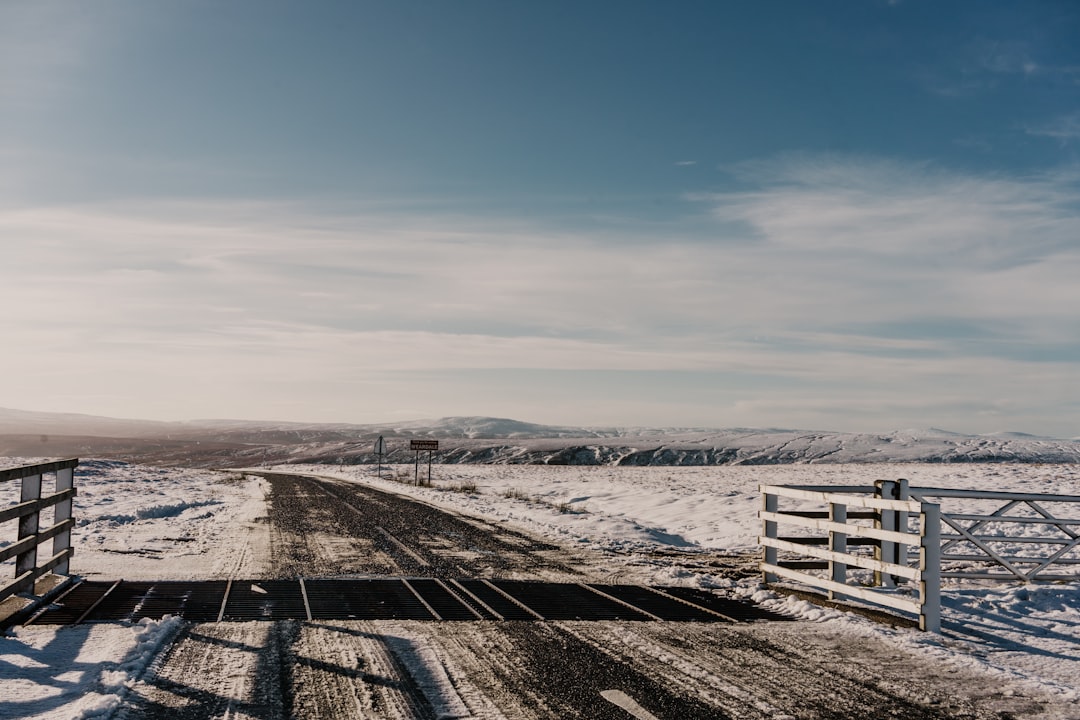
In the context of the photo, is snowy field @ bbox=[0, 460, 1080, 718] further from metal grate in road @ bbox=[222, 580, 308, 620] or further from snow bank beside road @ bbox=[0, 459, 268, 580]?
metal grate in road @ bbox=[222, 580, 308, 620]

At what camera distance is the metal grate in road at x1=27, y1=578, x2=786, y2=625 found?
932 cm

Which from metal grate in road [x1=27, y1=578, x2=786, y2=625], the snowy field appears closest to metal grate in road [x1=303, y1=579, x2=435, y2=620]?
metal grate in road [x1=27, y1=578, x2=786, y2=625]

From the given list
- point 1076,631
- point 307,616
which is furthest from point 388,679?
point 1076,631

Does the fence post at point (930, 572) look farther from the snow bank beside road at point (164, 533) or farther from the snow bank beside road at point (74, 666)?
the snow bank beside road at point (164, 533)

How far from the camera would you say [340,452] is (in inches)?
4508

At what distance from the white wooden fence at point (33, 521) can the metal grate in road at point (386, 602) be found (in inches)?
17.9

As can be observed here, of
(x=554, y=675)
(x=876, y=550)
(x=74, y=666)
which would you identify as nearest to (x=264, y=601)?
(x=74, y=666)

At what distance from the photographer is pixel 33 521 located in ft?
31.6

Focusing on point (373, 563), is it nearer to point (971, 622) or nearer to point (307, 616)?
point (307, 616)

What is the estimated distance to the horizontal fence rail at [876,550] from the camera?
9320mm

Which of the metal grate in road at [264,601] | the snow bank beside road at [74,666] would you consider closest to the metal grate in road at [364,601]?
the metal grate in road at [264,601]

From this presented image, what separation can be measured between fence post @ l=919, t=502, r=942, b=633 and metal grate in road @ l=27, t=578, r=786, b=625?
160 centimetres

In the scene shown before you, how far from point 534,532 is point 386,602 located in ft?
29.7

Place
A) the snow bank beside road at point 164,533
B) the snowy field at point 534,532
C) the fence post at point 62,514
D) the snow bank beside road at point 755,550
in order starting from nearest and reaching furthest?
1. the snowy field at point 534,532
2. the snow bank beside road at point 755,550
3. the fence post at point 62,514
4. the snow bank beside road at point 164,533
